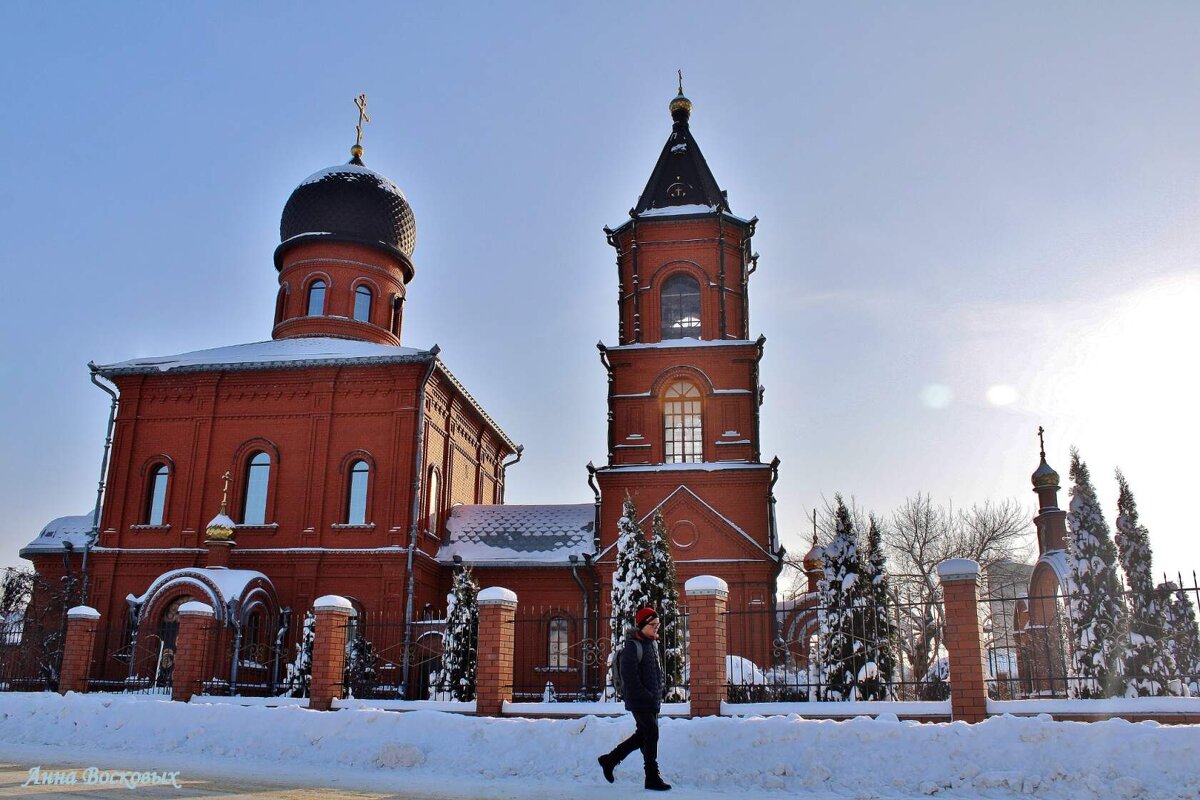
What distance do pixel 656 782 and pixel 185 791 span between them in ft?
11.2

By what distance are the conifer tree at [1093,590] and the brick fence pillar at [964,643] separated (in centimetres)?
602

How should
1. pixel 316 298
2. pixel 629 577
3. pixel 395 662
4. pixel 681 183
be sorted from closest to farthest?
pixel 629 577, pixel 395 662, pixel 681 183, pixel 316 298

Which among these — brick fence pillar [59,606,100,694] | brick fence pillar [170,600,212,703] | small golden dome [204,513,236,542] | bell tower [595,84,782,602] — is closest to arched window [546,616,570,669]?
bell tower [595,84,782,602]

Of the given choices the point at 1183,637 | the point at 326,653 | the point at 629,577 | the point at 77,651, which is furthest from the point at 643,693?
the point at 1183,637

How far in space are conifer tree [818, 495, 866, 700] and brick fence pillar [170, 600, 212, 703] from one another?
27.4 feet

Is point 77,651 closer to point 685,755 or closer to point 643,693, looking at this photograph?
point 685,755

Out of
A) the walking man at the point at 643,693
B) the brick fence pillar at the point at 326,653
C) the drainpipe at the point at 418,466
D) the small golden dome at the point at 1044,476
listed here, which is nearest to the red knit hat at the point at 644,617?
the walking man at the point at 643,693

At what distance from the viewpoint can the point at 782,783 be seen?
7320mm

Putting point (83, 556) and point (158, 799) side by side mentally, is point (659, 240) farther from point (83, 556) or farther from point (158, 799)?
point (158, 799)

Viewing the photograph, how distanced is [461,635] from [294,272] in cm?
1253

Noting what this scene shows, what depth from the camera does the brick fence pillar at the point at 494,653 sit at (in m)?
10.5

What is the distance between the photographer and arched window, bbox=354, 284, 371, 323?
23953 mm

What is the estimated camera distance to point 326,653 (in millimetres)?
11656

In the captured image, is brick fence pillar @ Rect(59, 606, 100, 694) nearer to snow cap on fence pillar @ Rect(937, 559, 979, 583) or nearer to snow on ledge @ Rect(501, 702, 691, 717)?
snow on ledge @ Rect(501, 702, 691, 717)
